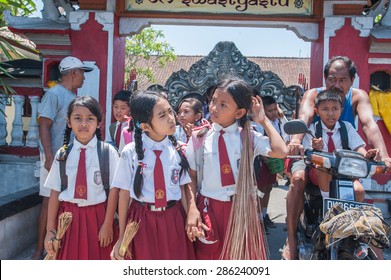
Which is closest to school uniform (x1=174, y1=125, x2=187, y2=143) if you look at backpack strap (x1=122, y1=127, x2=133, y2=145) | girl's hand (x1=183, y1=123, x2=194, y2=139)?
girl's hand (x1=183, y1=123, x2=194, y2=139)

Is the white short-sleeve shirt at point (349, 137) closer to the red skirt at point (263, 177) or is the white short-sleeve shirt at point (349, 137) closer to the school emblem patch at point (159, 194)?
the school emblem patch at point (159, 194)

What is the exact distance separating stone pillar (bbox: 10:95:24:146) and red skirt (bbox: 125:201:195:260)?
3.83m

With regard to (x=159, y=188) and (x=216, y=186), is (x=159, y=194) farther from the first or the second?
(x=216, y=186)

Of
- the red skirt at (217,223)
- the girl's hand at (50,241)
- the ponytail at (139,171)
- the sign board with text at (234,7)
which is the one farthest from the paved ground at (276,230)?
the sign board with text at (234,7)

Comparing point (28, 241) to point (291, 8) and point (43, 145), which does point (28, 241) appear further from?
point (291, 8)

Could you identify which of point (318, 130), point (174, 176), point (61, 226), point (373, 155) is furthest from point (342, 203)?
point (61, 226)

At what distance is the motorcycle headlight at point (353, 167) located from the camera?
2.86 meters

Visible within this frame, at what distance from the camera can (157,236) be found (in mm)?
2744

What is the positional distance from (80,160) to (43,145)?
1.03m

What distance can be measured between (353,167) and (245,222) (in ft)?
2.51

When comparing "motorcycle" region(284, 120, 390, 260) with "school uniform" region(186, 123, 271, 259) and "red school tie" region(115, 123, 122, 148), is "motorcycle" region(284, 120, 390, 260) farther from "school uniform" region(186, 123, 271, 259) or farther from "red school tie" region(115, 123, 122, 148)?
"red school tie" region(115, 123, 122, 148)

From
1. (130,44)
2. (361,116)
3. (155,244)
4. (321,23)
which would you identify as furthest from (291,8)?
(130,44)

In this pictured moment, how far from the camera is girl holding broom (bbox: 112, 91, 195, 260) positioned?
273 cm

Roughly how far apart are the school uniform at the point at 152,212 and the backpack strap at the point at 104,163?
239 mm
